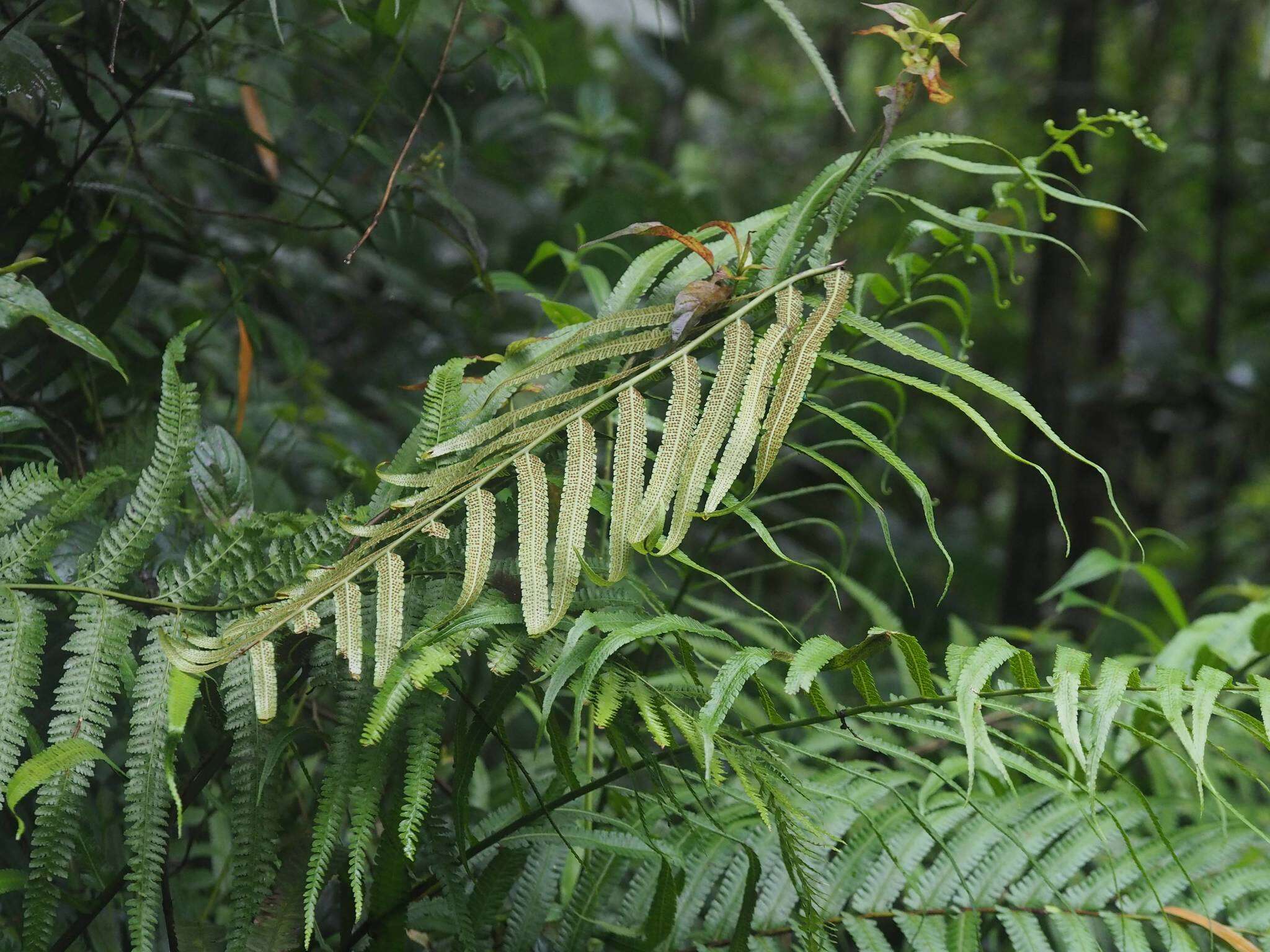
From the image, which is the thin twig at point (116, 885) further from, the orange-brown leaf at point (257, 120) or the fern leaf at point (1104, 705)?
the orange-brown leaf at point (257, 120)

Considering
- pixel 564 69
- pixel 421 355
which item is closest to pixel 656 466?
pixel 421 355

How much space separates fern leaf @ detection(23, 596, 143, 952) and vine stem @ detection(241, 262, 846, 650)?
0.29ft

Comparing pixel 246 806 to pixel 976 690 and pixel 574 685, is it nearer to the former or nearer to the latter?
pixel 574 685

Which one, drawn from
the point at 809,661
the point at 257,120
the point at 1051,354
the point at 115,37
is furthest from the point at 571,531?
the point at 1051,354


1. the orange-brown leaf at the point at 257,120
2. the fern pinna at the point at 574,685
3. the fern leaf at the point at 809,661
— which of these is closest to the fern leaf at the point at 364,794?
the fern pinna at the point at 574,685

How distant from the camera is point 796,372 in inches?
19.9

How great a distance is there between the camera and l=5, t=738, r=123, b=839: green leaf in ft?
1.44

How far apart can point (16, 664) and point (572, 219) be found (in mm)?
1313

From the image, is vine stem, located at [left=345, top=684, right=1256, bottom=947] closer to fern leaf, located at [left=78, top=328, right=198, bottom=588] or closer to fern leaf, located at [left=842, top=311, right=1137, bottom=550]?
fern leaf, located at [left=842, top=311, right=1137, bottom=550]

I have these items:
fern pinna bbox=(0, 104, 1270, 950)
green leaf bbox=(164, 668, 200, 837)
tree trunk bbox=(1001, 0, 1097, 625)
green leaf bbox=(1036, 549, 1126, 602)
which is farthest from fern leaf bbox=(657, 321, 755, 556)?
tree trunk bbox=(1001, 0, 1097, 625)

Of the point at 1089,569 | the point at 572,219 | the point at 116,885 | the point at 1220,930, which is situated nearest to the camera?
the point at 116,885

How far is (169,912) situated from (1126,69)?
305cm

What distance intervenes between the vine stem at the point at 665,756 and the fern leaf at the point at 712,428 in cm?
12

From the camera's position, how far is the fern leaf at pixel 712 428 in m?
0.47
